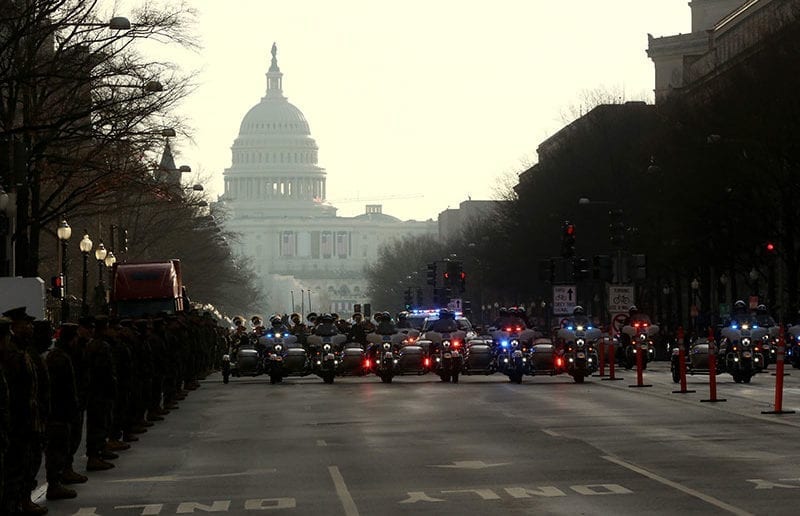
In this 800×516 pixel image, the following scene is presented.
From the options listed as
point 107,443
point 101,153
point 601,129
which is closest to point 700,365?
point 101,153

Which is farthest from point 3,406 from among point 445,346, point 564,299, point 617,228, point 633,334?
point 564,299

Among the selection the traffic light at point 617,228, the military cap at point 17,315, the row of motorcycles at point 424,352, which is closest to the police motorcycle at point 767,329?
the row of motorcycles at point 424,352

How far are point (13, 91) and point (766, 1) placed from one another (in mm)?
66295

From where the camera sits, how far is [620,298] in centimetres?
5150

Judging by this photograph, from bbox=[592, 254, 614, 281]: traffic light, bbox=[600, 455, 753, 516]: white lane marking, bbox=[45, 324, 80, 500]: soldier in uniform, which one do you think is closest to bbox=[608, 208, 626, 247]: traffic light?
bbox=[592, 254, 614, 281]: traffic light

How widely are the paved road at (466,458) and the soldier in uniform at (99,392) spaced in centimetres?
47

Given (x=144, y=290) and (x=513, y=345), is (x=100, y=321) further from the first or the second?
(x=144, y=290)

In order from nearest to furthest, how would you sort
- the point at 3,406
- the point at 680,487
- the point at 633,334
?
the point at 3,406, the point at 680,487, the point at 633,334

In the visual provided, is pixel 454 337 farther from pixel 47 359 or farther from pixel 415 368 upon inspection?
pixel 47 359

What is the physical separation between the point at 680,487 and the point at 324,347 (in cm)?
3077

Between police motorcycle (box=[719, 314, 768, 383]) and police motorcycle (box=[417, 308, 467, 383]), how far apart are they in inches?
244

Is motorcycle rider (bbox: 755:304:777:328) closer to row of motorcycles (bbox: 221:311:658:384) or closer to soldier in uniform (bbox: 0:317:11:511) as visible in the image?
row of motorcycles (bbox: 221:311:658:384)

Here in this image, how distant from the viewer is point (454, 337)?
5091 centimetres

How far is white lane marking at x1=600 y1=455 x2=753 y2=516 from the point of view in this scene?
18172 millimetres
